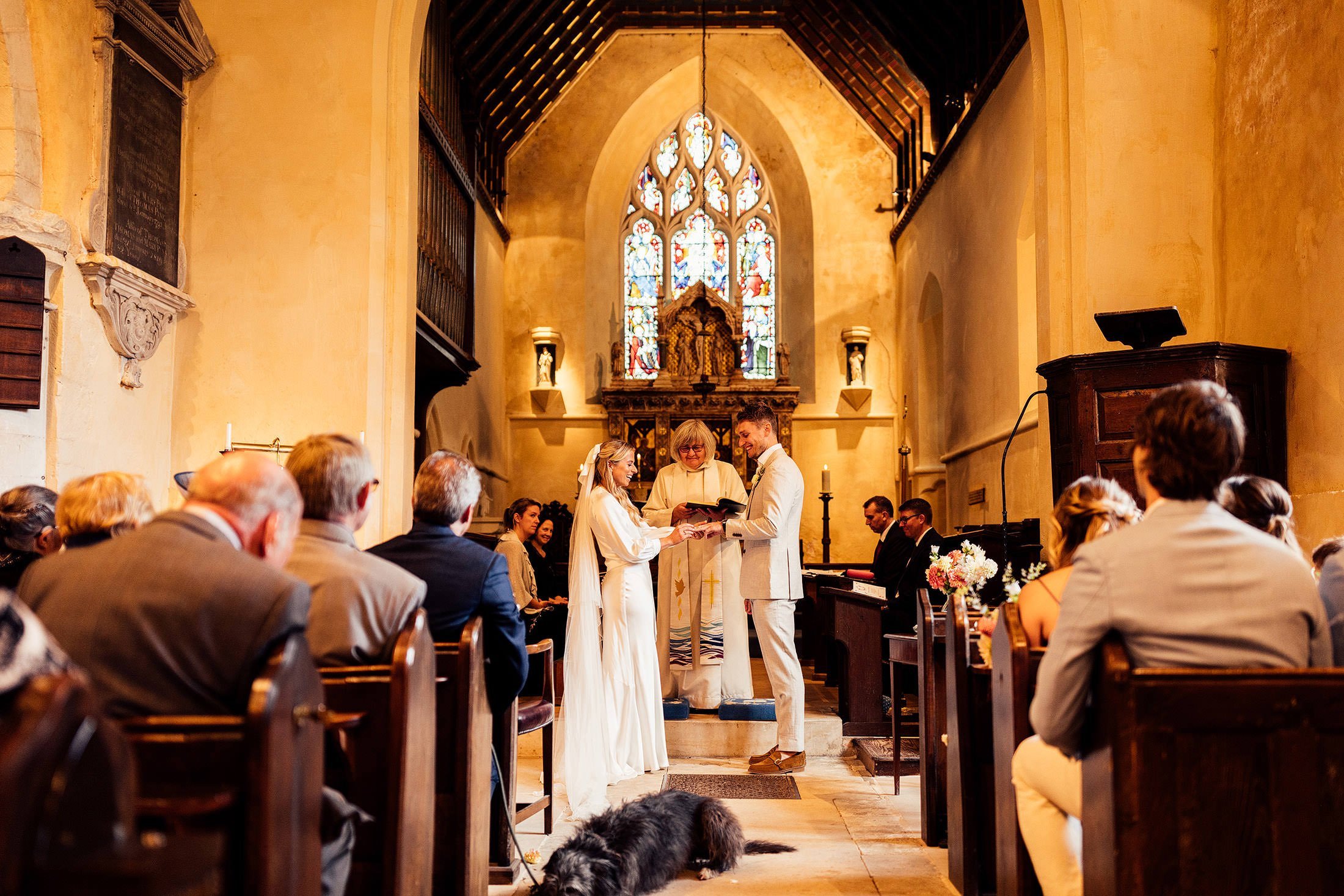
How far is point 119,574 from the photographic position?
1.90 m

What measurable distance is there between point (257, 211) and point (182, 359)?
976 millimetres

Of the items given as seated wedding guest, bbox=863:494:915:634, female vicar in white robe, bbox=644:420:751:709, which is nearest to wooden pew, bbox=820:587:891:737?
seated wedding guest, bbox=863:494:915:634

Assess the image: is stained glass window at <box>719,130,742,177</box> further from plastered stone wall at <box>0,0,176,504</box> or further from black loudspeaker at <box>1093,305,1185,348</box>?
plastered stone wall at <box>0,0,176,504</box>

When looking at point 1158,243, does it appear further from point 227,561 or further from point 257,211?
point 227,561

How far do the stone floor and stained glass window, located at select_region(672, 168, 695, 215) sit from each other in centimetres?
1029

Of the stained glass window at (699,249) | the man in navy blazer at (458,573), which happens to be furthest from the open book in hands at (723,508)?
the stained glass window at (699,249)

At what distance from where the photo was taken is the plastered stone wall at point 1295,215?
5.25 m

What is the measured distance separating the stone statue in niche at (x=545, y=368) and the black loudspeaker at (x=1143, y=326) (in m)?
9.13

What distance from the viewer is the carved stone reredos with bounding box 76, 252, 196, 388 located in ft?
17.9

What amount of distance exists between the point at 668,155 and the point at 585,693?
11.5 m

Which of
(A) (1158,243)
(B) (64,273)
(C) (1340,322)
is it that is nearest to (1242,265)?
(A) (1158,243)

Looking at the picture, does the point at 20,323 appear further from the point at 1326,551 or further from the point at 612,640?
the point at 1326,551

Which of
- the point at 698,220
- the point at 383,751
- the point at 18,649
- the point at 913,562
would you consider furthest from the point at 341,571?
the point at 698,220

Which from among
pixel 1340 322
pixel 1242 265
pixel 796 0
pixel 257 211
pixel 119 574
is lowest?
pixel 119 574
